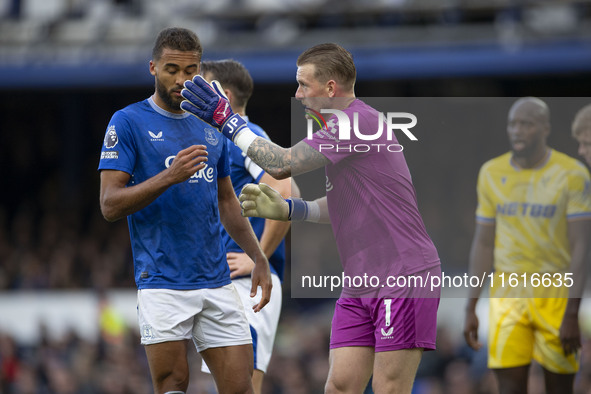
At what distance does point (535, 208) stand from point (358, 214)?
1.92 metres

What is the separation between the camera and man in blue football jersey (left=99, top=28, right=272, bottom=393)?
191 inches

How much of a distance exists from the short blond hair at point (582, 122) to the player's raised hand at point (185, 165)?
2858 mm

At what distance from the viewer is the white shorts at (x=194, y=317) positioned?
489 centimetres

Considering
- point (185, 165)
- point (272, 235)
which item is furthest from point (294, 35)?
point (185, 165)

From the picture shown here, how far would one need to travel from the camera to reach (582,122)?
6.30 meters

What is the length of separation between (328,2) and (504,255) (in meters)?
10.9

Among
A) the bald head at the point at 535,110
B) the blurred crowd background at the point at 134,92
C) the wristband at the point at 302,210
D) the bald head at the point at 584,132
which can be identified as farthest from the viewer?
the blurred crowd background at the point at 134,92

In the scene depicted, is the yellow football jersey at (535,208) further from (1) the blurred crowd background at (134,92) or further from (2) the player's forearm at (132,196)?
(1) the blurred crowd background at (134,92)

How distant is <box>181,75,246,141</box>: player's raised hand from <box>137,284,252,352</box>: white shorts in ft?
2.91

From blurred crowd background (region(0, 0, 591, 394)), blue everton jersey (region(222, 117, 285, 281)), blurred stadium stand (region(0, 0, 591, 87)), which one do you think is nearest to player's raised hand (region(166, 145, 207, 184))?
blue everton jersey (region(222, 117, 285, 281))

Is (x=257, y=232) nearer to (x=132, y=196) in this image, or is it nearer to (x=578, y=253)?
(x=132, y=196)

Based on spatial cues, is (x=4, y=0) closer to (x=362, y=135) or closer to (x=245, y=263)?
(x=245, y=263)

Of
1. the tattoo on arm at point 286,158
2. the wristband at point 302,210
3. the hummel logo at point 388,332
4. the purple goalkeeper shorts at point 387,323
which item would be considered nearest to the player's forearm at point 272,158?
the tattoo on arm at point 286,158

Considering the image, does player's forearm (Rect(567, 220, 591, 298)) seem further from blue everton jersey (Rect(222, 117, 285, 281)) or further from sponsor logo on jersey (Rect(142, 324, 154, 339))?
sponsor logo on jersey (Rect(142, 324, 154, 339))
